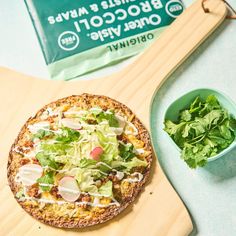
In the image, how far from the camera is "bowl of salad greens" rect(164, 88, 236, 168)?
3.89 feet

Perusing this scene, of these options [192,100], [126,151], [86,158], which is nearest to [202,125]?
[192,100]

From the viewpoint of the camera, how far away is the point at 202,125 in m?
1.20

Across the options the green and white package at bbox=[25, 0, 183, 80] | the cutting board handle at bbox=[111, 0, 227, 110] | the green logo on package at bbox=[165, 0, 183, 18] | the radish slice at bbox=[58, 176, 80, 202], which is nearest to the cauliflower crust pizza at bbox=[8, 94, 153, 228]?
the radish slice at bbox=[58, 176, 80, 202]

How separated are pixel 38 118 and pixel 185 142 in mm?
402

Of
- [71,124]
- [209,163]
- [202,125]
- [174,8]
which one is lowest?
[209,163]

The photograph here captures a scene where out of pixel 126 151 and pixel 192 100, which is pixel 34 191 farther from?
pixel 192 100

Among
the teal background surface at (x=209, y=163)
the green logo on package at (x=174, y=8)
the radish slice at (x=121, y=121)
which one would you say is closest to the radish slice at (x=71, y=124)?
the radish slice at (x=121, y=121)

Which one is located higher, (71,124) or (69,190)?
(71,124)

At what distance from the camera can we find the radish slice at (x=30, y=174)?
1206 mm

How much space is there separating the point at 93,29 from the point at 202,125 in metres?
0.48

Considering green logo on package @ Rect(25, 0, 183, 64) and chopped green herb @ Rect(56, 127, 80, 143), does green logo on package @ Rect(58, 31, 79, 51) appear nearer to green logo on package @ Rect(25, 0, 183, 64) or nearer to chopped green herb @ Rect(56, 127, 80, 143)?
green logo on package @ Rect(25, 0, 183, 64)

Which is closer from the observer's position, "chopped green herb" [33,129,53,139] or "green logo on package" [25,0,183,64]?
"chopped green herb" [33,129,53,139]

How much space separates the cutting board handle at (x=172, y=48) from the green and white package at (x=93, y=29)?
0.26 feet

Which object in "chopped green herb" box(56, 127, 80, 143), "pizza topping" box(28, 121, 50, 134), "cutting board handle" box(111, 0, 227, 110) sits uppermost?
"cutting board handle" box(111, 0, 227, 110)
